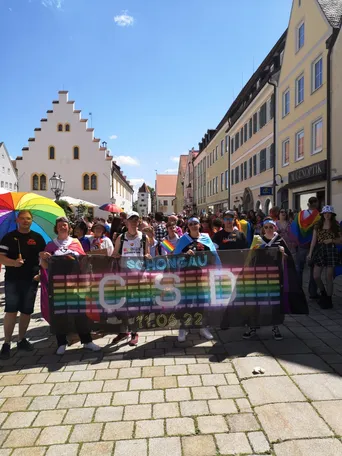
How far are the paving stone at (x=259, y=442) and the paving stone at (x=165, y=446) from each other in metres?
0.58

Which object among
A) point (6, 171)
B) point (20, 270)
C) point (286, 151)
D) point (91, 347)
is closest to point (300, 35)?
point (286, 151)

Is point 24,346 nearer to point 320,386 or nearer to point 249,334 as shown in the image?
point 249,334

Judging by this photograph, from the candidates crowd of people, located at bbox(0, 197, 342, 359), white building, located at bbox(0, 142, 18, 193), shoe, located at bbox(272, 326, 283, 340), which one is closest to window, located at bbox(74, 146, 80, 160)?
white building, located at bbox(0, 142, 18, 193)

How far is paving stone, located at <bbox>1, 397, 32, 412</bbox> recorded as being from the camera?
3.55 m

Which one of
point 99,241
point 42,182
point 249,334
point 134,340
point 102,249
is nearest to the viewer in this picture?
point 134,340

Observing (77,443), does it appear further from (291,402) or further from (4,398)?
(291,402)

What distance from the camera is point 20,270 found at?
16.3ft

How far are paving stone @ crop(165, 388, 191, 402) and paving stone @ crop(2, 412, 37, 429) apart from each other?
1.26m

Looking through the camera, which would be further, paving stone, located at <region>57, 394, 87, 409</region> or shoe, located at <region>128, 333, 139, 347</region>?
shoe, located at <region>128, 333, 139, 347</region>

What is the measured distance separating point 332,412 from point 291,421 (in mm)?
412

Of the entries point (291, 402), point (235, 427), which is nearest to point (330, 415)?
point (291, 402)

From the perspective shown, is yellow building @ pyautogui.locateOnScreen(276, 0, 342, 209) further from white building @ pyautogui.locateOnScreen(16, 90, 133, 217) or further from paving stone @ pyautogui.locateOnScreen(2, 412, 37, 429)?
white building @ pyautogui.locateOnScreen(16, 90, 133, 217)

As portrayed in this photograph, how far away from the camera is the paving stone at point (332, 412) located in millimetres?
3123

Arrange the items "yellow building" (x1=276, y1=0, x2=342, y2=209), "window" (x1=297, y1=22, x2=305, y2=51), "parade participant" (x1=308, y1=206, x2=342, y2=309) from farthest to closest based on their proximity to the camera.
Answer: "window" (x1=297, y1=22, x2=305, y2=51) → "yellow building" (x1=276, y1=0, x2=342, y2=209) → "parade participant" (x1=308, y1=206, x2=342, y2=309)
